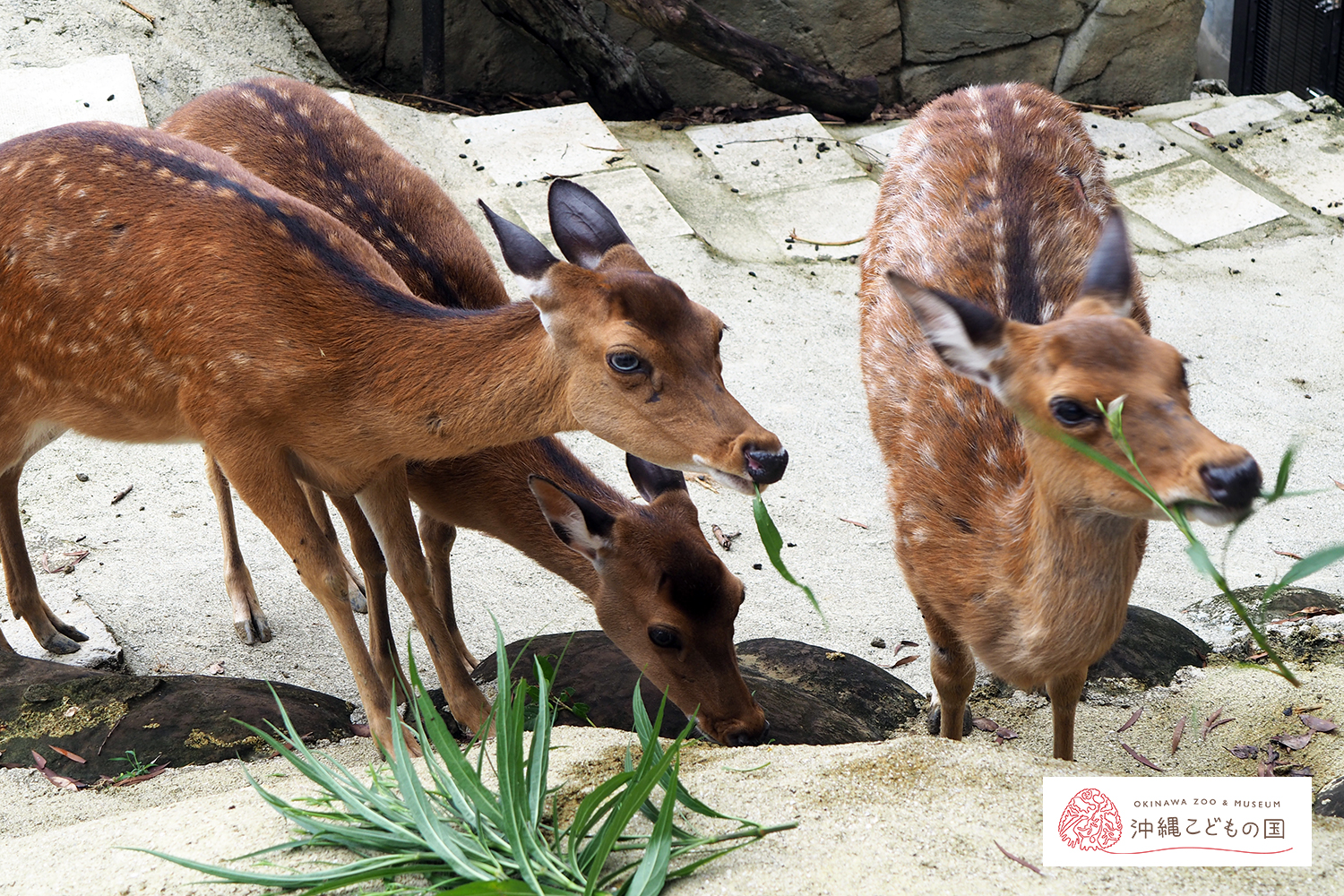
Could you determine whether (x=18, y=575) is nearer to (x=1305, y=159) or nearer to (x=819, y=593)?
(x=819, y=593)

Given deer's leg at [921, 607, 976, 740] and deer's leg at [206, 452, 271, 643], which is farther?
deer's leg at [206, 452, 271, 643]

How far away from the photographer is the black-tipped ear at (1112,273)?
10.7 ft

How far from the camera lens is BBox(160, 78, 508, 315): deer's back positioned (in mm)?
4574

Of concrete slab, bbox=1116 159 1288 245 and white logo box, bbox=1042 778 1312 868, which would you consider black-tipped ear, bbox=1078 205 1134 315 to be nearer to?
white logo box, bbox=1042 778 1312 868

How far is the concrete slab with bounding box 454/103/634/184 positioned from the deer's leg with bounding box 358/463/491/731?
4.72 m

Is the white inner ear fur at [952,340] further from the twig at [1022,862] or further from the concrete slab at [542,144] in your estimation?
the concrete slab at [542,144]

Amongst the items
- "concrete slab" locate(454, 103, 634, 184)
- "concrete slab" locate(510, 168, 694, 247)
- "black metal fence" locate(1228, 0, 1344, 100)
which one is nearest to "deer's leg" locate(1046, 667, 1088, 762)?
"concrete slab" locate(510, 168, 694, 247)

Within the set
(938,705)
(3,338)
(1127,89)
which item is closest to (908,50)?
(1127,89)

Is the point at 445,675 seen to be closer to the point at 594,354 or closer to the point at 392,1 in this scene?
the point at 594,354

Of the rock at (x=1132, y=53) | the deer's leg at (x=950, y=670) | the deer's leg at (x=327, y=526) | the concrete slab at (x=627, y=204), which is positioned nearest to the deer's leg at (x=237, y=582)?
the deer's leg at (x=327, y=526)

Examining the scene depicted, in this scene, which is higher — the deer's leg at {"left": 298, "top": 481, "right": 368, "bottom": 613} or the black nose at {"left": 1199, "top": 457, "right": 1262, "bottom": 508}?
the black nose at {"left": 1199, "top": 457, "right": 1262, "bottom": 508}

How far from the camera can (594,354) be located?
134 inches

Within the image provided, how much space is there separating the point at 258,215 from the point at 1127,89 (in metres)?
8.94

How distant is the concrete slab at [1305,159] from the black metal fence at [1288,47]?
3.43 ft
